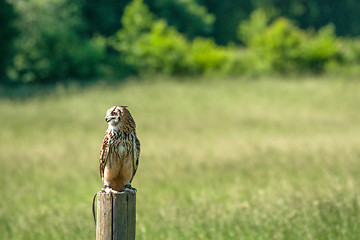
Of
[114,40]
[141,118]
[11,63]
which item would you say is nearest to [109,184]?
[141,118]

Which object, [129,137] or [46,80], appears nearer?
[129,137]

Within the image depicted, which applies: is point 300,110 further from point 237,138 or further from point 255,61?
point 255,61

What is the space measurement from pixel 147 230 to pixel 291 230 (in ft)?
4.99

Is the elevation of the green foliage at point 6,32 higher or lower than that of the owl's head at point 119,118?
higher

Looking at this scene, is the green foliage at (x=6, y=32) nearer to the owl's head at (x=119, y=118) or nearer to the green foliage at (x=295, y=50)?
the green foliage at (x=295, y=50)

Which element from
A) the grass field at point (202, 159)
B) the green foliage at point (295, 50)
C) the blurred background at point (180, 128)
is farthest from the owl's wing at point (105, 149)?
the green foliage at point (295, 50)

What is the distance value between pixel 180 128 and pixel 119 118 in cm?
1357

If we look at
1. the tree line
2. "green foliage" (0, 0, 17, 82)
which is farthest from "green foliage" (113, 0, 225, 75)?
"green foliage" (0, 0, 17, 82)

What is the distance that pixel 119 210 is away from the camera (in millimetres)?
3004

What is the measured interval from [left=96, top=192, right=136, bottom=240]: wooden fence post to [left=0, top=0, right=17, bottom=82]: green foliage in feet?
89.2

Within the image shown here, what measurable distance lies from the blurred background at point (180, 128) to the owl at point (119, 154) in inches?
83.9

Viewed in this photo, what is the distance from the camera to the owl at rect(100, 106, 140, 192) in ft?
10.2

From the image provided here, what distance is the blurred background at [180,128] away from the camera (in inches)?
225

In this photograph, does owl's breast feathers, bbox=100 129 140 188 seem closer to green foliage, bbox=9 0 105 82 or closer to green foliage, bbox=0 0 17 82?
green foliage, bbox=0 0 17 82
